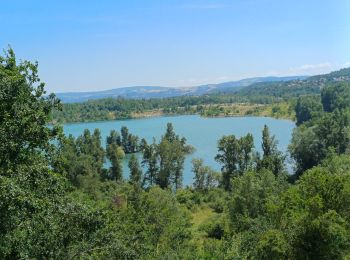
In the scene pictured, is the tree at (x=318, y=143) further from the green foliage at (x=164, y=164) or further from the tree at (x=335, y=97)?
the tree at (x=335, y=97)

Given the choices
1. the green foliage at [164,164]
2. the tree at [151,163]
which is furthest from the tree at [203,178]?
the tree at [151,163]

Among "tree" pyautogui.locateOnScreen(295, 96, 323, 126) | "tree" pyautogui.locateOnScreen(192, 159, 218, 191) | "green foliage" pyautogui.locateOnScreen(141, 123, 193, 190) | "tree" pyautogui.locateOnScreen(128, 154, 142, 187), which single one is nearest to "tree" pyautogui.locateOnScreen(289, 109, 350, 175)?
"tree" pyautogui.locateOnScreen(192, 159, 218, 191)

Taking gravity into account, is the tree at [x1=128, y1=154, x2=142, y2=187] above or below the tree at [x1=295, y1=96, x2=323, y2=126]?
below

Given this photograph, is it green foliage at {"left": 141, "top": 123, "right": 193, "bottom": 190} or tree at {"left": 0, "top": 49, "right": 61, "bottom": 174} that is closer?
tree at {"left": 0, "top": 49, "right": 61, "bottom": 174}

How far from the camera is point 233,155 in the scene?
6000 centimetres

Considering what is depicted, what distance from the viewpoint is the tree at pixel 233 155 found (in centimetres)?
5953

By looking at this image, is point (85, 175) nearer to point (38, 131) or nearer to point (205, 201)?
point (205, 201)

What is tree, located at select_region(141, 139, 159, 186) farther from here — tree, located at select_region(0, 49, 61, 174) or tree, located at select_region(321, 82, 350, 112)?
tree, located at select_region(321, 82, 350, 112)

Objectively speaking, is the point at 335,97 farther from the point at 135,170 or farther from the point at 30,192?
the point at 30,192

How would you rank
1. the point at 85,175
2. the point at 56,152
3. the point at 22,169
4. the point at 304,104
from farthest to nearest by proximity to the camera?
the point at 304,104 → the point at 85,175 → the point at 56,152 → the point at 22,169

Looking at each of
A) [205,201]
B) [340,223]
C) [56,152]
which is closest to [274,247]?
[340,223]

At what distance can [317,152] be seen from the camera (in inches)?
2389

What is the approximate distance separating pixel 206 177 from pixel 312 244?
1706 inches

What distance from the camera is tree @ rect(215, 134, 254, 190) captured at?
5953cm
